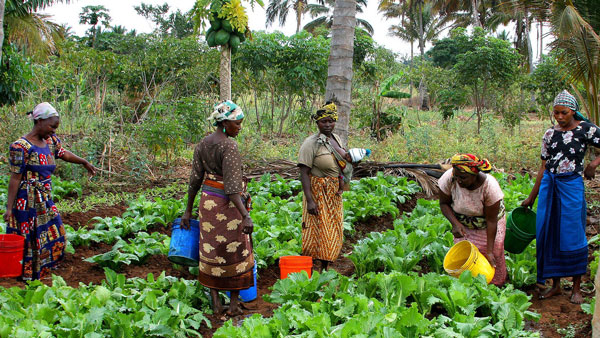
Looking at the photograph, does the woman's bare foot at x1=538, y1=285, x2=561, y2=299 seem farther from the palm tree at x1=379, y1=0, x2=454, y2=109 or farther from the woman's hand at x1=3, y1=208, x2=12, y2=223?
the palm tree at x1=379, y1=0, x2=454, y2=109

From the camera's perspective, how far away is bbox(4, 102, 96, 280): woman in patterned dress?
464 cm

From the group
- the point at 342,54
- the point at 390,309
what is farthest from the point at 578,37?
the point at 390,309

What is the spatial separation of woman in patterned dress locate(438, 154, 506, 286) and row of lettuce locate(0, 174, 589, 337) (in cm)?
38

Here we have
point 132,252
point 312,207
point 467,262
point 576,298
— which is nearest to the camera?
point 467,262

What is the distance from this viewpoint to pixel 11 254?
4.60m

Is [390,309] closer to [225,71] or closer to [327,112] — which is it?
[327,112]

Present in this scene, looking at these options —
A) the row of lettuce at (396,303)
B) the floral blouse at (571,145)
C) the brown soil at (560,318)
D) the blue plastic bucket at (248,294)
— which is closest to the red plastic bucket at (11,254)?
the blue plastic bucket at (248,294)

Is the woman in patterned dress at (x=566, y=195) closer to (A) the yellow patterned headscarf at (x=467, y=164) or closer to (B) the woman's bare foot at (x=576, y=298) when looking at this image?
(B) the woman's bare foot at (x=576, y=298)

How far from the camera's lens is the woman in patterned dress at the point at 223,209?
401cm

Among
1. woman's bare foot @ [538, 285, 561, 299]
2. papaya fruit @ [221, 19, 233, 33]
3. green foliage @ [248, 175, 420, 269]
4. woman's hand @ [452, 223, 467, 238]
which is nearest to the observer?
woman's hand @ [452, 223, 467, 238]

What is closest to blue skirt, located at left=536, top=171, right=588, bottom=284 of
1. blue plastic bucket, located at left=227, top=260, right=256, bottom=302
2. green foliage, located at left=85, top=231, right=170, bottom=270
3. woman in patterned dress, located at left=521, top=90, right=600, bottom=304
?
woman in patterned dress, located at left=521, top=90, right=600, bottom=304

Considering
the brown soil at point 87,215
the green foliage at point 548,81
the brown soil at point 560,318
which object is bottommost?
the brown soil at point 560,318

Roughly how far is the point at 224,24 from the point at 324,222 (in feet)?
19.1

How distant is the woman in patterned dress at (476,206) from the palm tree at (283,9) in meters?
29.9
